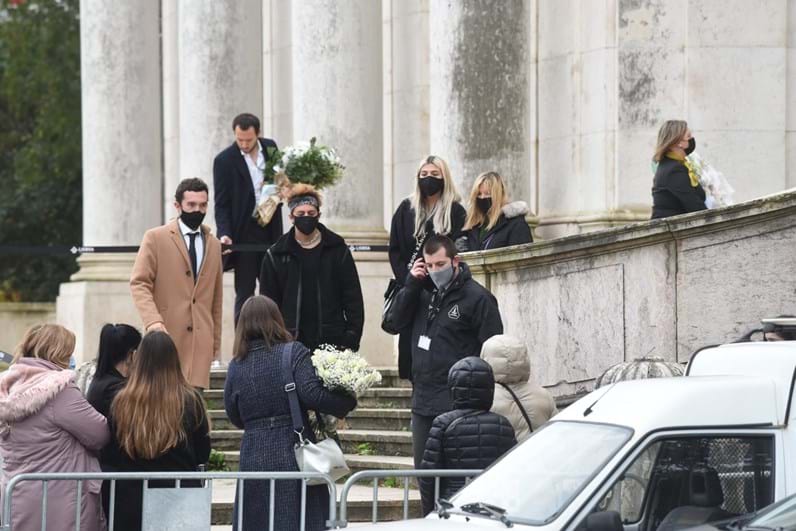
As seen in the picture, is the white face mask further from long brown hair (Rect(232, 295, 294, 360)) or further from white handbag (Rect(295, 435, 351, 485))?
white handbag (Rect(295, 435, 351, 485))

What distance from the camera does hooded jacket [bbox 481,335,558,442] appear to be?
10.3 meters

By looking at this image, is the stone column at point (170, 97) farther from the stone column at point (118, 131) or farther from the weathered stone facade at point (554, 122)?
the weathered stone facade at point (554, 122)

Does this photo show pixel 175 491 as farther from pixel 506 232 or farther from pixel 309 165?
pixel 309 165

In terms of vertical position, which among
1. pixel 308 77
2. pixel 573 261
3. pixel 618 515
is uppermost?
pixel 308 77

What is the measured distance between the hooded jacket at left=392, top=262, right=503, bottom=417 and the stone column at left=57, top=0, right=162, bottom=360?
39.0 ft

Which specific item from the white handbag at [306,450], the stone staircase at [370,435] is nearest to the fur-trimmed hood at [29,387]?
the white handbag at [306,450]

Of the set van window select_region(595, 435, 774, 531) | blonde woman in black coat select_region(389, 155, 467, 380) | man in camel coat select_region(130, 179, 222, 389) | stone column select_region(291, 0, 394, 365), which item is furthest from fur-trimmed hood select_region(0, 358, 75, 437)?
stone column select_region(291, 0, 394, 365)

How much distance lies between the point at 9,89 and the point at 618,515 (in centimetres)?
3699

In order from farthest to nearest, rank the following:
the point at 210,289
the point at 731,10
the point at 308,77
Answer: the point at 308,77 → the point at 731,10 → the point at 210,289

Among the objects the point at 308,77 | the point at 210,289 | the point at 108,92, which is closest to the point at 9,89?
the point at 108,92

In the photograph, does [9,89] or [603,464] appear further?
[9,89]

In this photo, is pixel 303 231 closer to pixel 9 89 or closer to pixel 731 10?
pixel 731 10

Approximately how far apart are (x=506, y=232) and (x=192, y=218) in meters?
2.73

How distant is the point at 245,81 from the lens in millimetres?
22000
